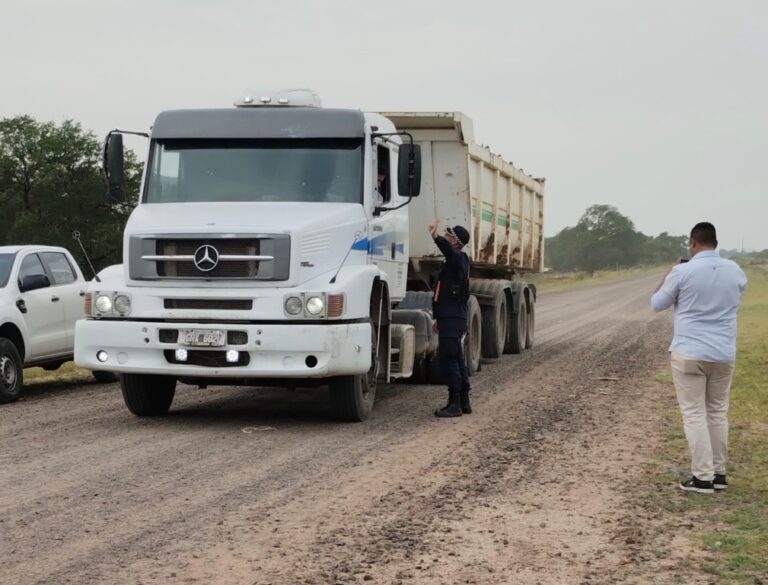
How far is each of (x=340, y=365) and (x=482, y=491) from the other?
2.56 meters

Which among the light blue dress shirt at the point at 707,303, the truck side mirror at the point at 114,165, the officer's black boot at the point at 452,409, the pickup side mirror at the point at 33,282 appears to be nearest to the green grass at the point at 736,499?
the light blue dress shirt at the point at 707,303

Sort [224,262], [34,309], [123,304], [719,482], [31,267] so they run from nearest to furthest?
[719,482] < [224,262] < [123,304] < [34,309] < [31,267]

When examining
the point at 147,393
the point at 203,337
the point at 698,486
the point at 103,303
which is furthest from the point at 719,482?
the point at 147,393

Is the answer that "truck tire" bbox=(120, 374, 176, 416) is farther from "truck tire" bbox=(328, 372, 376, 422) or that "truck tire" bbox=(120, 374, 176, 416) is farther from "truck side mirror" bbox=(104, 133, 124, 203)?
"truck side mirror" bbox=(104, 133, 124, 203)

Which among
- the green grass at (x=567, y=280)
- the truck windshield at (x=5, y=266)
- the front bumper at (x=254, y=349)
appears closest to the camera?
the front bumper at (x=254, y=349)

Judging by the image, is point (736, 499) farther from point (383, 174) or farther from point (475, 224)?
point (475, 224)

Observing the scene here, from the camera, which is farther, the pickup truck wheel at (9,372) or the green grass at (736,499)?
the pickup truck wheel at (9,372)

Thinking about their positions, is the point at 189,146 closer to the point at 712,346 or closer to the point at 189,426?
the point at 189,426

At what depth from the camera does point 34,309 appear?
13438 millimetres

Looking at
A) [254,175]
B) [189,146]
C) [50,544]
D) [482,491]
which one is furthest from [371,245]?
[50,544]

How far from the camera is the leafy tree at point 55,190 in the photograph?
49312 mm

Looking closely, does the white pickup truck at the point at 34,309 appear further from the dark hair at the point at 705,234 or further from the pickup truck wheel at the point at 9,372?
the dark hair at the point at 705,234

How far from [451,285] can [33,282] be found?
18.4 ft

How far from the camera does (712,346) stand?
7.47 m
